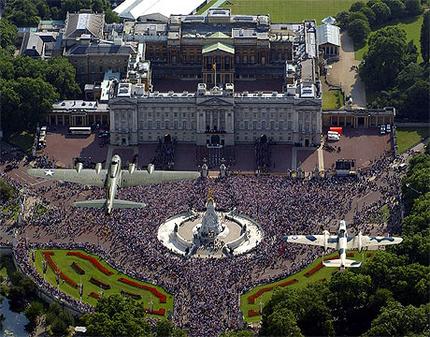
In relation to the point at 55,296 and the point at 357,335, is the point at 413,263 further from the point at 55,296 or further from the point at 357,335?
the point at 55,296

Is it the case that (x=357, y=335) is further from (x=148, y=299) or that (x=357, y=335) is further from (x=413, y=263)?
(x=148, y=299)

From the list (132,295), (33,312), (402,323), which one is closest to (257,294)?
(132,295)

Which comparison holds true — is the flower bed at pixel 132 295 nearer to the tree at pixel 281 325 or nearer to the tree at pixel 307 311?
the tree at pixel 307 311

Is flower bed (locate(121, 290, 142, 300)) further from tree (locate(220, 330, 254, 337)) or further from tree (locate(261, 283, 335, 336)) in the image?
tree (locate(220, 330, 254, 337))

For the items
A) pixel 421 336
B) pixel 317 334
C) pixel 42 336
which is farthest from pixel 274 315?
pixel 42 336

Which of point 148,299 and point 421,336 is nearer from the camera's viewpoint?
point 421,336

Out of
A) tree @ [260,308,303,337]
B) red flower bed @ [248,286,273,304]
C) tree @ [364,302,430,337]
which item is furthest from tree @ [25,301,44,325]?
tree @ [364,302,430,337]

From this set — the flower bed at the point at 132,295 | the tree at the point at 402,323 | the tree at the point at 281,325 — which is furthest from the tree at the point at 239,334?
the flower bed at the point at 132,295

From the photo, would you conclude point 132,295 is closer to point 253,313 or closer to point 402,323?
point 253,313
